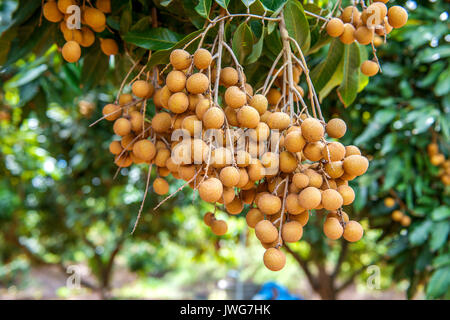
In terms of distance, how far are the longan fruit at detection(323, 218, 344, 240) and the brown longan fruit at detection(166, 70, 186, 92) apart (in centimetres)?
25

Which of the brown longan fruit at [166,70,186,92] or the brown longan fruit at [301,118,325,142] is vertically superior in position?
the brown longan fruit at [166,70,186,92]

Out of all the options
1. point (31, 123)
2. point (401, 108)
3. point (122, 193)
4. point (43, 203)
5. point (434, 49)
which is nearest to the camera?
point (434, 49)

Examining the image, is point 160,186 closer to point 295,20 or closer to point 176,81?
point 176,81

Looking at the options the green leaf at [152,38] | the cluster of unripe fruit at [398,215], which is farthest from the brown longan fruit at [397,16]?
the cluster of unripe fruit at [398,215]

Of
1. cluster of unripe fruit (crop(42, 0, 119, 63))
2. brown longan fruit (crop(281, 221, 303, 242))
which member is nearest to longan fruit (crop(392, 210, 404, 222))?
brown longan fruit (crop(281, 221, 303, 242))

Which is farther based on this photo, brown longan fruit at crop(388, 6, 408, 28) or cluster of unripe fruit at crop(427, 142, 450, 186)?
cluster of unripe fruit at crop(427, 142, 450, 186)

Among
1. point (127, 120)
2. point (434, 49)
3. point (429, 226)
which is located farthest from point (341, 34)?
point (429, 226)

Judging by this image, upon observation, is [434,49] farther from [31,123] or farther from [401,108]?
[31,123]

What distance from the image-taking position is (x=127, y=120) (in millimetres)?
547

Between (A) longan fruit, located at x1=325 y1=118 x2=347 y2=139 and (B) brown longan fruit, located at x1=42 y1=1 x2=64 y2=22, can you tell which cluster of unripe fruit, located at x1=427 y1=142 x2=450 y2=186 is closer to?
(A) longan fruit, located at x1=325 y1=118 x2=347 y2=139

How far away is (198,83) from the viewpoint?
442 millimetres

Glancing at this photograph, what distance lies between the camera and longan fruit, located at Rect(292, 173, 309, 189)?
1.34 ft

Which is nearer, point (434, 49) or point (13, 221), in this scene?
→ point (434, 49)
